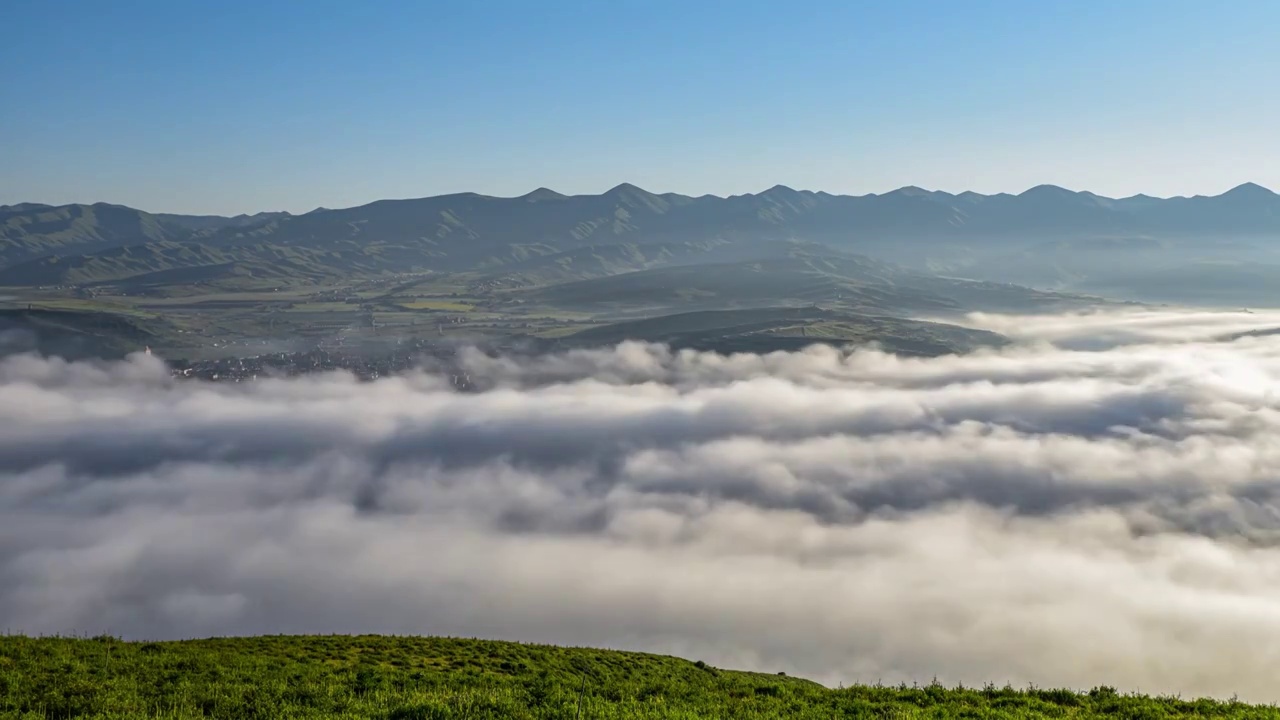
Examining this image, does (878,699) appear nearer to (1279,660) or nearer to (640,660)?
(640,660)

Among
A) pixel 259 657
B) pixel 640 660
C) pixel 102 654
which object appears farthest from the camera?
pixel 640 660

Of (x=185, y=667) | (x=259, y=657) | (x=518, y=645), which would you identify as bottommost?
(x=518, y=645)

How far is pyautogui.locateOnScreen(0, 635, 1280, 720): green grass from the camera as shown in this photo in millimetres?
24109

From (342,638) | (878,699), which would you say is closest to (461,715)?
(878,699)

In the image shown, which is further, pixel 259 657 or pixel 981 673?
pixel 981 673

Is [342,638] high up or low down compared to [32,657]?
down

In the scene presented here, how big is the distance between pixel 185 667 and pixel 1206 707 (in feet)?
139

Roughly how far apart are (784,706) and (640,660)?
2660 cm

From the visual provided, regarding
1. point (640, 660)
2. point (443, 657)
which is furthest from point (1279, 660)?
point (443, 657)

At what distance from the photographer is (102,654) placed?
128ft

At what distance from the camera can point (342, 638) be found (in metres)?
54.6

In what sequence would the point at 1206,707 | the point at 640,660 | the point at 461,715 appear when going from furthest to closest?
the point at 640,660 < the point at 1206,707 < the point at 461,715

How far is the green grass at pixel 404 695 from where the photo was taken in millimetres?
24109

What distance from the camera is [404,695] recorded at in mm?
27094
